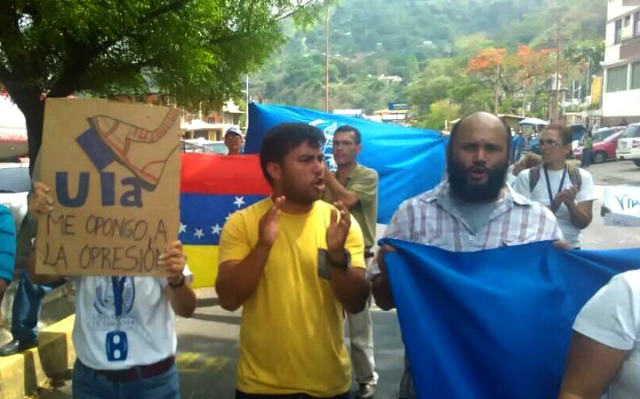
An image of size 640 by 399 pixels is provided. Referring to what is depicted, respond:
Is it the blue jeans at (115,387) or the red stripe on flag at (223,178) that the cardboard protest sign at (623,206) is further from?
the blue jeans at (115,387)

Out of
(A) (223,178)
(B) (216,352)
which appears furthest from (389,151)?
(B) (216,352)

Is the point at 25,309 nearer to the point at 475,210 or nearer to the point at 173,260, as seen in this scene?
the point at 173,260

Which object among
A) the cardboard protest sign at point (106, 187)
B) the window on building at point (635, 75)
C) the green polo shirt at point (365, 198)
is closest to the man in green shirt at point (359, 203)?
the green polo shirt at point (365, 198)

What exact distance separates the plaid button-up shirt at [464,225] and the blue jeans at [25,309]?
2.94 meters

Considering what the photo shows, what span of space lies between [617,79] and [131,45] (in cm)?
4918

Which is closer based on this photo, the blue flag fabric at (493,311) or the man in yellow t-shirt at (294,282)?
the blue flag fabric at (493,311)

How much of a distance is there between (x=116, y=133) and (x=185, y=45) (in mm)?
6010

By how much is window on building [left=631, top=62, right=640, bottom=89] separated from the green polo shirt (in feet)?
155

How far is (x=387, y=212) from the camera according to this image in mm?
6914

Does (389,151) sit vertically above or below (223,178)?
above

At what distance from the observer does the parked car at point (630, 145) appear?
29.9 meters

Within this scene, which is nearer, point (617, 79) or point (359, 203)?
point (359, 203)

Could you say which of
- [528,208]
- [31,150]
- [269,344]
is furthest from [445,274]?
[31,150]

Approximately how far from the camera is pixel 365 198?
5.11m
